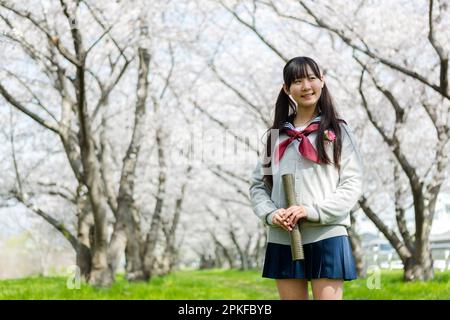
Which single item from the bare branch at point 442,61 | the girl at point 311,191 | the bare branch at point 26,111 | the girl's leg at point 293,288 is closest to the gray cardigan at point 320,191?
the girl at point 311,191

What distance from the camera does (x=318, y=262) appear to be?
8.13ft

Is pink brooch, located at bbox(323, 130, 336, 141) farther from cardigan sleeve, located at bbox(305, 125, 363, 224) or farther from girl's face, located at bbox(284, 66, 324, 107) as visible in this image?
girl's face, located at bbox(284, 66, 324, 107)

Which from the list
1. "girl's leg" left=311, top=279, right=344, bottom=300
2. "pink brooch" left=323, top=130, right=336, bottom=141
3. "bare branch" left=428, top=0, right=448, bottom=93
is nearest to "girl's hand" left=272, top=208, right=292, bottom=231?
"girl's leg" left=311, top=279, right=344, bottom=300

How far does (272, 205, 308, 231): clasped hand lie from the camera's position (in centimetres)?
242

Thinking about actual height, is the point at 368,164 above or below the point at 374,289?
above

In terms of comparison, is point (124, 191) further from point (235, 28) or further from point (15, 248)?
point (15, 248)

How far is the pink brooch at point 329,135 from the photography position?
2559 millimetres

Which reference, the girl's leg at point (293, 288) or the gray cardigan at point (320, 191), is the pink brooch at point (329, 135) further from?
the girl's leg at point (293, 288)

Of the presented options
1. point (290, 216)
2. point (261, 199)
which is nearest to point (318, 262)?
point (290, 216)

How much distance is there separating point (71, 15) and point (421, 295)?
592cm

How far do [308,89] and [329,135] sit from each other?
24 cm

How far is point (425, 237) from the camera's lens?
36.0 feet

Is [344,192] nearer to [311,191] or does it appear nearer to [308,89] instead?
[311,191]
